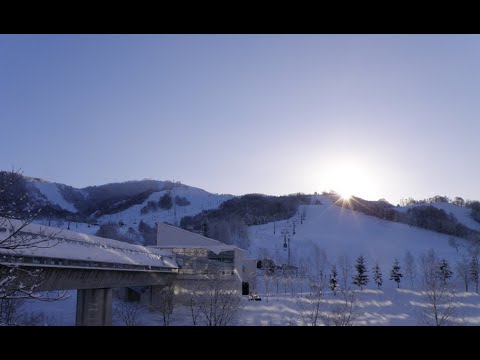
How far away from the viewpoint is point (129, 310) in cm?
2795

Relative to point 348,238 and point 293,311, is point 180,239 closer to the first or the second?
point 293,311

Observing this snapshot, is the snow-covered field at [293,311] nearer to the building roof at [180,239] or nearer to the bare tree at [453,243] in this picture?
the building roof at [180,239]

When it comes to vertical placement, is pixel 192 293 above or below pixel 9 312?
below

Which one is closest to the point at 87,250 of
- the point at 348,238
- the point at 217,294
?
the point at 217,294

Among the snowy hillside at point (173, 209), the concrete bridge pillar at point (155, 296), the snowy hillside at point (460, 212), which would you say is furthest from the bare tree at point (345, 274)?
the snowy hillside at point (173, 209)

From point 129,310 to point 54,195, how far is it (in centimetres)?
15523

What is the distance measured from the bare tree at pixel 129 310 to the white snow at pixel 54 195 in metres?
136

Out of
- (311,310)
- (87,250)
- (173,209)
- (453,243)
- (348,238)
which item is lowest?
(311,310)

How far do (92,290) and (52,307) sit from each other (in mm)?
9249

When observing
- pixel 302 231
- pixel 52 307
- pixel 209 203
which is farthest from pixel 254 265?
pixel 209 203

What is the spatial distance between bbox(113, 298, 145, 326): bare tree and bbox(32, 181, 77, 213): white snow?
136223 mm

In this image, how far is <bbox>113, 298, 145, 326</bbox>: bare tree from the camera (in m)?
25.8

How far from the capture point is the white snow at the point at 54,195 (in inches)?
6372
